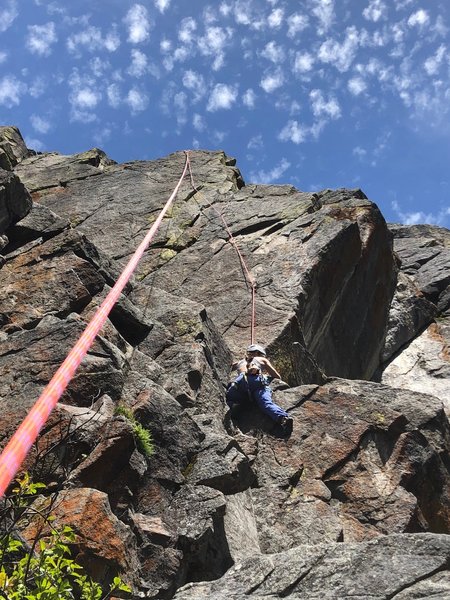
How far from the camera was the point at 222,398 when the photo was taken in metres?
11.6

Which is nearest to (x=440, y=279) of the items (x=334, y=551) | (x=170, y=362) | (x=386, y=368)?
(x=386, y=368)

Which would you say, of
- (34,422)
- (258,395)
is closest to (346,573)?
(34,422)

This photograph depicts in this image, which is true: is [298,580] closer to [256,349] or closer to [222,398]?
[222,398]

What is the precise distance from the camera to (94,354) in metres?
9.46

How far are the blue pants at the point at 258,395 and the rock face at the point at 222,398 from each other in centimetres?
23

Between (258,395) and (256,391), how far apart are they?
0.09m

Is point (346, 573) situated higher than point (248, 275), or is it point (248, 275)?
point (248, 275)

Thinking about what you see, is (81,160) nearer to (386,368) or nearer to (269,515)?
(386,368)

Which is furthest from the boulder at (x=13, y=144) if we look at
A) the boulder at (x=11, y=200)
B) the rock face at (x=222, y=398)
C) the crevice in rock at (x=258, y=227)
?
the boulder at (x=11, y=200)

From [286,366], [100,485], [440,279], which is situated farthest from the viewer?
[440,279]

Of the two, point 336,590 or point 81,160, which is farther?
point 81,160

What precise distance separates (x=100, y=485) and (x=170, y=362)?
3783 mm

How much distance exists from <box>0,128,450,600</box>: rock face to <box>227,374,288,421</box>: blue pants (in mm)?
232

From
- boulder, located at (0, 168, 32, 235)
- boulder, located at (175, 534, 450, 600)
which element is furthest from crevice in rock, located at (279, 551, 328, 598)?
boulder, located at (0, 168, 32, 235)
